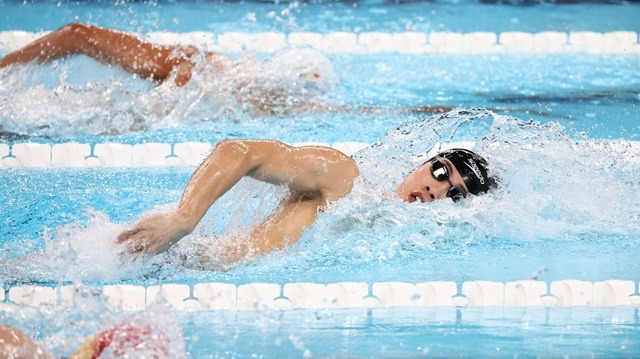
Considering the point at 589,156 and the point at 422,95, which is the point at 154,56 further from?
the point at 589,156

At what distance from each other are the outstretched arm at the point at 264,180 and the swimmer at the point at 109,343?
0.55 meters

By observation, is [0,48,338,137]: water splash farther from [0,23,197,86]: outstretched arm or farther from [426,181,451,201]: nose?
[426,181,451,201]: nose

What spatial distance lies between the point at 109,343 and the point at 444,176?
1361 millimetres

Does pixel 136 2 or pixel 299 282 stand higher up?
pixel 136 2

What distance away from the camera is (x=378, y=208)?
9.90ft

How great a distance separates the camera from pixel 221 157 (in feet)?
8.48

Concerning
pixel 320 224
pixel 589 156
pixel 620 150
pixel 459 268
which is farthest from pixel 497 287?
pixel 620 150

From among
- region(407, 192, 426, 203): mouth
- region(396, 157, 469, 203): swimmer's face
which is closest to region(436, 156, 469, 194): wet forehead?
region(396, 157, 469, 203): swimmer's face

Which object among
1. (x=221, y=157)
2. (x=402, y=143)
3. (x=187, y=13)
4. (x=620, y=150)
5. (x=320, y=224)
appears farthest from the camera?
(x=187, y=13)

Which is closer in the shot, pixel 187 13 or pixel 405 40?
pixel 405 40

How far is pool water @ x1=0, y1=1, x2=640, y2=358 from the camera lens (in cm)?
271

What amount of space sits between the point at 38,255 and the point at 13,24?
10.9 feet

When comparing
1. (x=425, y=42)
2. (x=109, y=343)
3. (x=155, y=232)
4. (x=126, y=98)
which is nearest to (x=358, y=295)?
(x=155, y=232)

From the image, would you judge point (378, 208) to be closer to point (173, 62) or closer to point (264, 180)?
point (264, 180)
